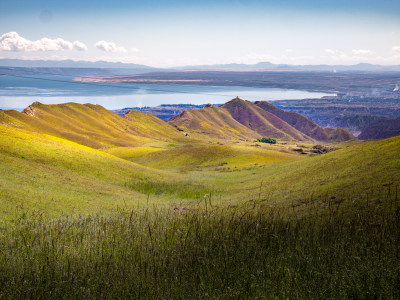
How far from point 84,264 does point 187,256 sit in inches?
67.6

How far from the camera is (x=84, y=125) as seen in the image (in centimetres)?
12500

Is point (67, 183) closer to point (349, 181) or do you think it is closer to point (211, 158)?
point (349, 181)

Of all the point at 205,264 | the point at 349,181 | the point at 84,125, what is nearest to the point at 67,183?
the point at 349,181

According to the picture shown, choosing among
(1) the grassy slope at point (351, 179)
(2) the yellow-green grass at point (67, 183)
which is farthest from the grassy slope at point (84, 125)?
(1) the grassy slope at point (351, 179)

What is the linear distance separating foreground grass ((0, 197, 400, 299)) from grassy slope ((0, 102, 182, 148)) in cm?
8109

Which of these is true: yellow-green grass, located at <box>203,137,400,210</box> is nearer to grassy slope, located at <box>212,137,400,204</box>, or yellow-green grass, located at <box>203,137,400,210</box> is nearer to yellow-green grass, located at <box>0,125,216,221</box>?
grassy slope, located at <box>212,137,400,204</box>

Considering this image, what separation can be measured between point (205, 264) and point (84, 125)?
12695 cm

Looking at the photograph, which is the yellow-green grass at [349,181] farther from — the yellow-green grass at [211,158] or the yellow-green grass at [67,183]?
the yellow-green grass at [211,158]

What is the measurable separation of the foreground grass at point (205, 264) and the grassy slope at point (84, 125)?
3192 inches

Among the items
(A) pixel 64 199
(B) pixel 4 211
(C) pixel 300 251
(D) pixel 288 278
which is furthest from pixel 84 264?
(A) pixel 64 199

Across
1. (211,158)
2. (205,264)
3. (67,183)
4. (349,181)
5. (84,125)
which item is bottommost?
(84,125)

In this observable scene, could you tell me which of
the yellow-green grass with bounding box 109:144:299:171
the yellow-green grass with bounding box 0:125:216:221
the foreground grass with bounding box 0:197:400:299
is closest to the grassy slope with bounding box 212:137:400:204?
the foreground grass with bounding box 0:197:400:299

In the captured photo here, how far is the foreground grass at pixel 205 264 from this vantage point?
4.86 metres

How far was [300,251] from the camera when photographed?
615cm
